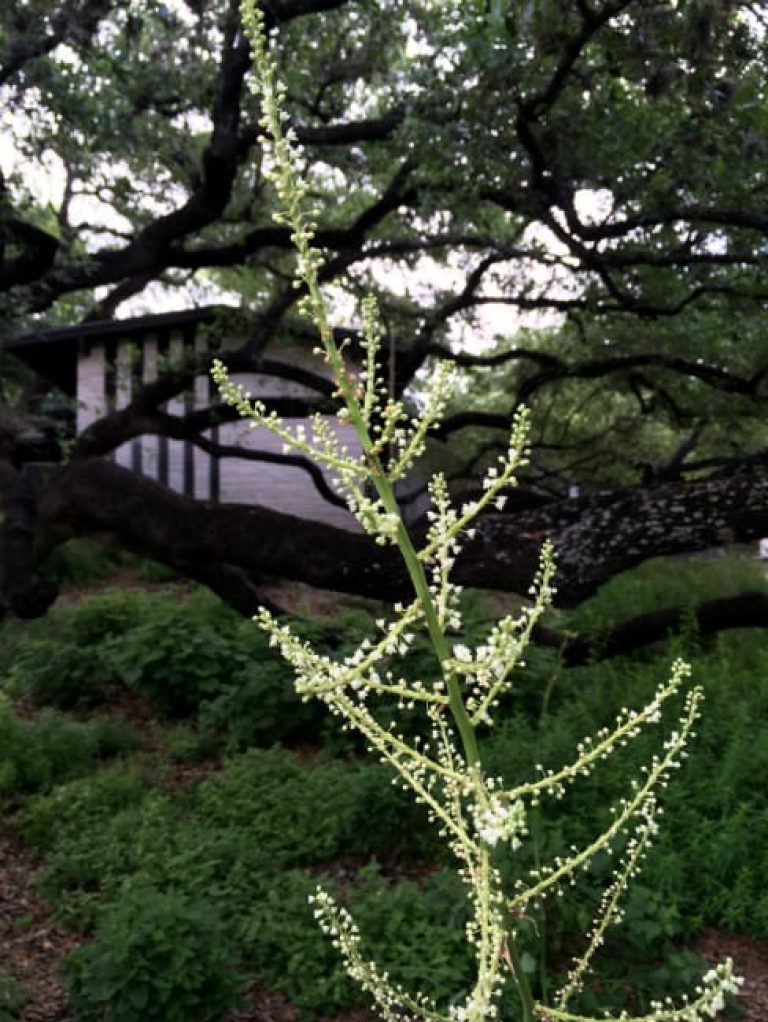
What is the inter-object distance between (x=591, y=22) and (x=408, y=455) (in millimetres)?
5245

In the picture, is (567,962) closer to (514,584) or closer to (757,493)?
(514,584)

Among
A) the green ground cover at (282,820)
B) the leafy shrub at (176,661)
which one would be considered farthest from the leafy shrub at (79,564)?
the leafy shrub at (176,661)

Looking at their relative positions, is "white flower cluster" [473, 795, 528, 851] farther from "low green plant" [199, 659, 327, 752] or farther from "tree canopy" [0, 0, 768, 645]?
"low green plant" [199, 659, 327, 752]

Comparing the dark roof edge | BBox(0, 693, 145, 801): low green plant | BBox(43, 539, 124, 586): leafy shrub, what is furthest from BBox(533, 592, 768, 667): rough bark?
the dark roof edge

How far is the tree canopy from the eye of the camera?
18.7 ft

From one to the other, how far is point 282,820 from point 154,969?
1.90 m

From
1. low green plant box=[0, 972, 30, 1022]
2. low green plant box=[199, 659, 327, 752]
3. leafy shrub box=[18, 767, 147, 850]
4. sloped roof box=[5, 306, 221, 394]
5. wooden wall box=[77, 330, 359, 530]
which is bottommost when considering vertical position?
low green plant box=[0, 972, 30, 1022]

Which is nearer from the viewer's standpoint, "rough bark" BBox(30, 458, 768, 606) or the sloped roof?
"rough bark" BBox(30, 458, 768, 606)

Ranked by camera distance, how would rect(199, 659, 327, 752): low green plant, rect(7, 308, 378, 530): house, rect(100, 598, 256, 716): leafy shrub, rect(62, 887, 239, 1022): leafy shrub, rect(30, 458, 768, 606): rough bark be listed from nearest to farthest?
rect(62, 887, 239, 1022): leafy shrub → rect(30, 458, 768, 606): rough bark → rect(199, 659, 327, 752): low green plant → rect(100, 598, 256, 716): leafy shrub → rect(7, 308, 378, 530): house

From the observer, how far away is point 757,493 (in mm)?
5160

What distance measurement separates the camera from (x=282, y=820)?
583 centimetres

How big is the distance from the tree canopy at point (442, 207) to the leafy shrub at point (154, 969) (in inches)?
88.4

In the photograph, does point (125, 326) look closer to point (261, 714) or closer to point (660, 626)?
point (261, 714)

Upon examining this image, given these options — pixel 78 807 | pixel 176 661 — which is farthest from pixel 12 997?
pixel 176 661
